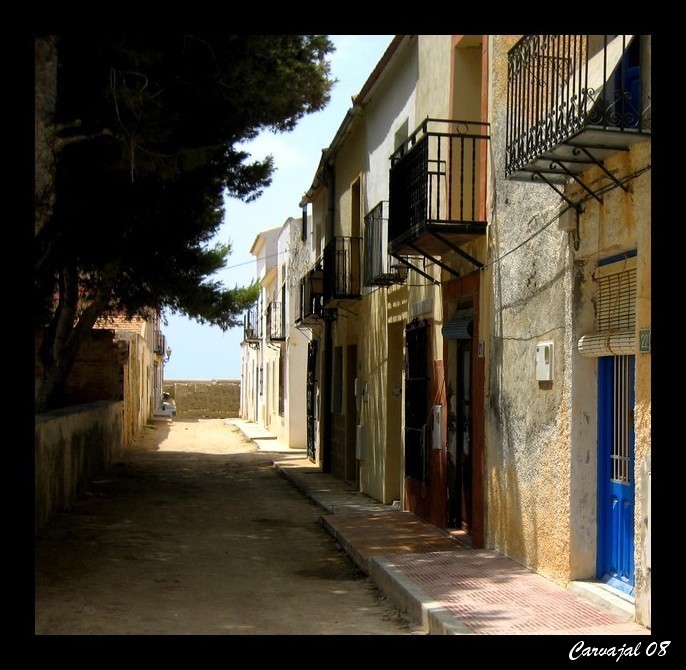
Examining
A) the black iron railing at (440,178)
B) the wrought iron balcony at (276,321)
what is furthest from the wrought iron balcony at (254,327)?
the black iron railing at (440,178)

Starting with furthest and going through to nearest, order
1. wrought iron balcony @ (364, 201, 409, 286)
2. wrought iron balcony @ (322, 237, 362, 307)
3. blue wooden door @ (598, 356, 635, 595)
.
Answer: wrought iron balcony @ (322, 237, 362, 307), wrought iron balcony @ (364, 201, 409, 286), blue wooden door @ (598, 356, 635, 595)

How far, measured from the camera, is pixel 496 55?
9531 millimetres

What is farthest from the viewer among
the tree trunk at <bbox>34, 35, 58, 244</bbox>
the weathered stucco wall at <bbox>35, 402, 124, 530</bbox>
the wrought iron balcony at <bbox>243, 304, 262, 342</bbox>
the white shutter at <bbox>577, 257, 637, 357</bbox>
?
the wrought iron balcony at <bbox>243, 304, 262, 342</bbox>

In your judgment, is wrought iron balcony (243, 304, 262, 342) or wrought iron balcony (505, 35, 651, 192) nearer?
wrought iron balcony (505, 35, 651, 192)

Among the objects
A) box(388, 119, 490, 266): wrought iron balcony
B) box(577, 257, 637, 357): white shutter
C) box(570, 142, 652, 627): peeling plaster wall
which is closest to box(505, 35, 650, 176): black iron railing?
box(570, 142, 652, 627): peeling plaster wall

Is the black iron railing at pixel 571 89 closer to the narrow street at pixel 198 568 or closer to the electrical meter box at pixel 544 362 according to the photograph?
the electrical meter box at pixel 544 362

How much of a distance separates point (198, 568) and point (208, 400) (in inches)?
1618

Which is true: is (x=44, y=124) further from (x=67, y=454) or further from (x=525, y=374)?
(x=67, y=454)

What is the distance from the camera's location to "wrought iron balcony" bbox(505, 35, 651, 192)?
6.39m

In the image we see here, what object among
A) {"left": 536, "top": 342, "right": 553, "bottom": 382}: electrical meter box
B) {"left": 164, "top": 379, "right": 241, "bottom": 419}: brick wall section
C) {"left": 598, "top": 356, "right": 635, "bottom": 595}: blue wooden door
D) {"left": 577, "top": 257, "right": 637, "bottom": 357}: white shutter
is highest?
{"left": 577, "top": 257, "right": 637, "bottom": 357}: white shutter

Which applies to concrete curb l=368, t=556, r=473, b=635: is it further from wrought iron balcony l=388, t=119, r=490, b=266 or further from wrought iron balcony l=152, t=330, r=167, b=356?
wrought iron balcony l=152, t=330, r=167, b=356
